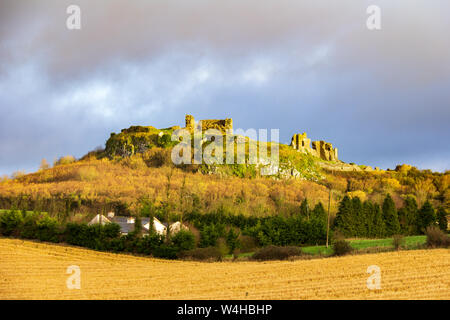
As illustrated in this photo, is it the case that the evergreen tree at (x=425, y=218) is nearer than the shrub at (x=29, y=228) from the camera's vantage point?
No

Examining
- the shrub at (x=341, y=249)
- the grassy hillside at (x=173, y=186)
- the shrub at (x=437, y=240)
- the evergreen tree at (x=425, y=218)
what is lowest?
the shrub at (x=341, y=249)

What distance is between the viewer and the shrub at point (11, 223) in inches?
1545

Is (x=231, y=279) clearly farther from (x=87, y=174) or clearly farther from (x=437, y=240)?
(x=87, y=174)

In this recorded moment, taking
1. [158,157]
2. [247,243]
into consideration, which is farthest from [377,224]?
[158,157]

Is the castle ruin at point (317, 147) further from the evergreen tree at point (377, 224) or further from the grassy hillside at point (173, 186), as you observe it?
the evergreen tree at point (377, 224)

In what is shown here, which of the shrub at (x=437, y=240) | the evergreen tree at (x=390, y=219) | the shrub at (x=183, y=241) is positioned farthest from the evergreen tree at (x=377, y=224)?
the shrub at (x=183, y=241)

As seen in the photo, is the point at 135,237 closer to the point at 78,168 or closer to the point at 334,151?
the point at 78,168

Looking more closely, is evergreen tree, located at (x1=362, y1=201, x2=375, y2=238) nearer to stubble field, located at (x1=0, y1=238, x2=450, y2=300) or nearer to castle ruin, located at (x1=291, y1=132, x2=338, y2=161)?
stubble field, located at (x1=0, y1=238, x2=450, y2=300)

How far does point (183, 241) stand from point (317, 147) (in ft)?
404

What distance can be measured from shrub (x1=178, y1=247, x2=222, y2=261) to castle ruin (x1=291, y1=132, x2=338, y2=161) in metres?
107

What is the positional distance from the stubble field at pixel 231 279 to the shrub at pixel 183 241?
10.0 ft

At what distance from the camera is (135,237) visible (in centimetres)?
3359
